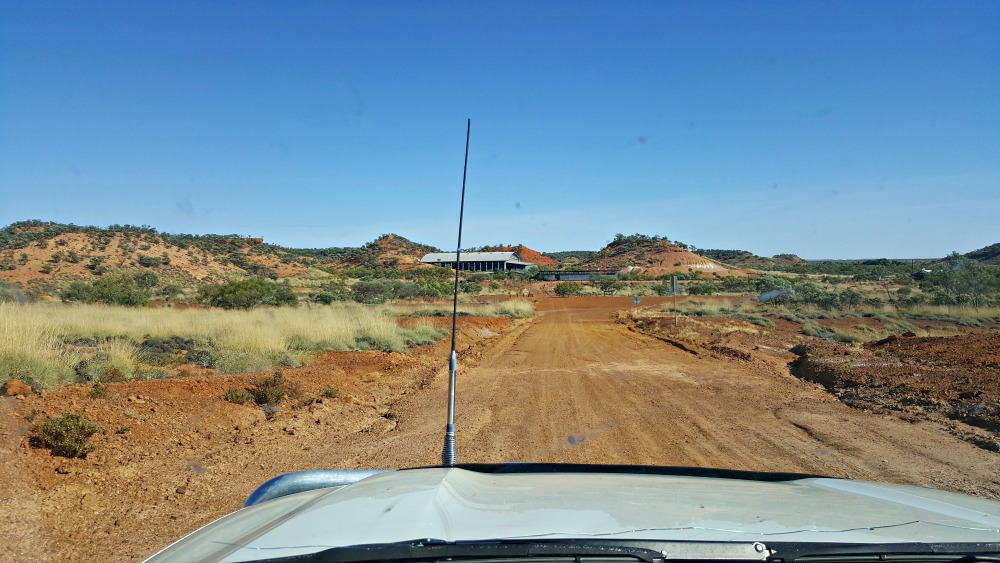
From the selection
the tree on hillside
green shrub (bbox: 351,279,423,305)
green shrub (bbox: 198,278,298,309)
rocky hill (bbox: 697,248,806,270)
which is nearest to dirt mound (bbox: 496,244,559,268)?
rocky hill (bbox: 697,248,806,270)

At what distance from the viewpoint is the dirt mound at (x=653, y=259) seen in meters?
119

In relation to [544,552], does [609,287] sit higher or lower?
higher

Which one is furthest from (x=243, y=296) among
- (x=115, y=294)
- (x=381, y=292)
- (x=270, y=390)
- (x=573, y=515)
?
(x=573, y=515)

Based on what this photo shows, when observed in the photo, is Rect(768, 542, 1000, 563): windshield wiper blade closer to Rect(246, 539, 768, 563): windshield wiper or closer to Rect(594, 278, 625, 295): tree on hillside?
Rect(246, 539, 768, 563): windshield wiper

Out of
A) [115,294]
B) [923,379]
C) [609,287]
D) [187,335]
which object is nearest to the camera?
[923,379]

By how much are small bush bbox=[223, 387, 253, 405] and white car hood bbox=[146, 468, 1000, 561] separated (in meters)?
9.33

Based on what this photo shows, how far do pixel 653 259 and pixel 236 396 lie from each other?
122795 mm

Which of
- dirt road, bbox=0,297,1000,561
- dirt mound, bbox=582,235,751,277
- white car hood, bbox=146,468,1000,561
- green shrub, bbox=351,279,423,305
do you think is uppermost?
dirt mound, bbox=582,235,751,277

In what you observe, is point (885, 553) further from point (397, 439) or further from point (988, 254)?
point (988, 254)

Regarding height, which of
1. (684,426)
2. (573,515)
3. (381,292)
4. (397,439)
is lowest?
(397,439)

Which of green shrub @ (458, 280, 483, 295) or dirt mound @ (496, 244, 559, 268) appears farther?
dirt mound @ (496, 244, 559, 268)

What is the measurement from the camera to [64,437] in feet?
25.7

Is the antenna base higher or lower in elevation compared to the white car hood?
lower

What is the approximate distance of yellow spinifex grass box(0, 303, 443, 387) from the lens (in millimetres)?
11914
